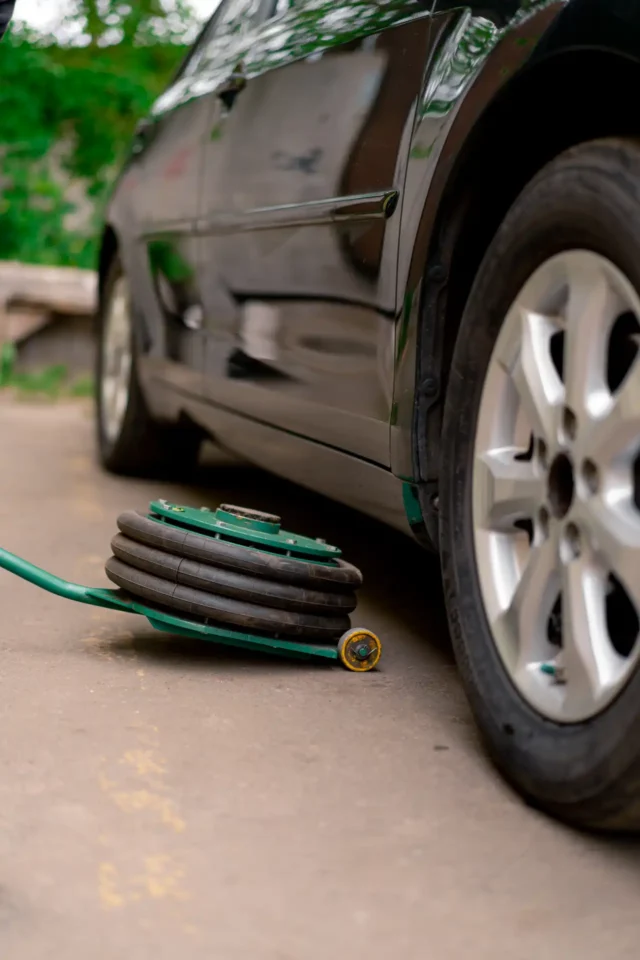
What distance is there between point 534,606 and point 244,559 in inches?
25.4

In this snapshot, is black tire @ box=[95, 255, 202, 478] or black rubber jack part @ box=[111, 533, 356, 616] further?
black tire @ box=[95, 255, 202, 478]

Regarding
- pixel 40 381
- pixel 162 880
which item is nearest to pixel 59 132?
pixel 40 381

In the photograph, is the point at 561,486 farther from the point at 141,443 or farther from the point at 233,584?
the point at 141,443

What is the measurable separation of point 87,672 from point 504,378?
97cm

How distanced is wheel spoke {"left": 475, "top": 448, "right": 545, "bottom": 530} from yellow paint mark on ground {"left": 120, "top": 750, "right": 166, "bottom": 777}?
604mm

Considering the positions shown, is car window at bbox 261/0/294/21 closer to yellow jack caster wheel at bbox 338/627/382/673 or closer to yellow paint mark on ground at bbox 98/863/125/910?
yellow jack caster wheel at bbox 338/627/382/673

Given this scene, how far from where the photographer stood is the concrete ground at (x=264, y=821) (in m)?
1.39

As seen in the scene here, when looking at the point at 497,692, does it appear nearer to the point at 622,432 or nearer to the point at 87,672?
the point at 622,432

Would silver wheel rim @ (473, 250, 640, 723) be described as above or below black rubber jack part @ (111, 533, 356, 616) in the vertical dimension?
above

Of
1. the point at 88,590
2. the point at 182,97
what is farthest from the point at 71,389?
the point at 88,590

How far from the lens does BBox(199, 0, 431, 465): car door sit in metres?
2.19

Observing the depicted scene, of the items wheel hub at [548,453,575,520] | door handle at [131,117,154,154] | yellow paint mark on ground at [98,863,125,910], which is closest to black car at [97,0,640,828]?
wheel hub at [548,453,575,520]

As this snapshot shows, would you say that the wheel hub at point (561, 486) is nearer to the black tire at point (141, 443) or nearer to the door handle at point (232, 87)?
the door handle at point (232, 87)

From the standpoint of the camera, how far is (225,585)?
7.34 feet
